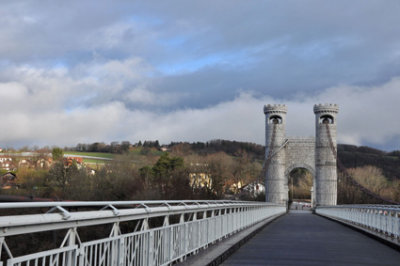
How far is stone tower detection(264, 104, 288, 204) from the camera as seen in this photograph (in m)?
63.2

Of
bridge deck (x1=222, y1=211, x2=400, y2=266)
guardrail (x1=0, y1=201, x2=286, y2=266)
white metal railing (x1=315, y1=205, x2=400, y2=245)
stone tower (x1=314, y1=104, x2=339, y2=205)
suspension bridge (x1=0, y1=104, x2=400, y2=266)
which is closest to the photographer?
guardrail (x1=0, y1=201, x2=286, y2=266)

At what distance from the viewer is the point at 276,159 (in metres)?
64.5

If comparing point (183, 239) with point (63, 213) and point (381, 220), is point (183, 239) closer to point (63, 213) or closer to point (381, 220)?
point (63, 213)

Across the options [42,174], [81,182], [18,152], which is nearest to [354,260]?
[81,182]

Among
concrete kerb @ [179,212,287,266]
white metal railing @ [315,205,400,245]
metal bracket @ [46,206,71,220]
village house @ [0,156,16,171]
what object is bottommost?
concrete kerb @ [179,212,287,266]

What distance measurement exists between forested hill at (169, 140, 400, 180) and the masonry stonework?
3555 centimetres

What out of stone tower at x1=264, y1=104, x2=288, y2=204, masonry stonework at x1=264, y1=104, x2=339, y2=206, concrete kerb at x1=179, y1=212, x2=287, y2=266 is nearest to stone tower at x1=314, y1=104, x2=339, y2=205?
masonry stonework at x1=264, y1=104, x2=339, y2=206

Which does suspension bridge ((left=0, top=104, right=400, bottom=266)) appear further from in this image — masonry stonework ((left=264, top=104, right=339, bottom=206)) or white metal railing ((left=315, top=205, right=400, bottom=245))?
masonry stonework ((left=264, top=104, right=339, bottom=206))

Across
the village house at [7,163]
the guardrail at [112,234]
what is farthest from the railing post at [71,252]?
the village house at [7,163]

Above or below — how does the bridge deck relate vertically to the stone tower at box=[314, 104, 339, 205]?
below

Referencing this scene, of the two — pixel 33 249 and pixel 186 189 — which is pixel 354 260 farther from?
pixel 186 189

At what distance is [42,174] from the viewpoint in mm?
73312

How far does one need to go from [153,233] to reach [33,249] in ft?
89.1

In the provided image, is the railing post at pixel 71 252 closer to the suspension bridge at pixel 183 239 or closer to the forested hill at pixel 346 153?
the suspension bridge at pixel 183 239
